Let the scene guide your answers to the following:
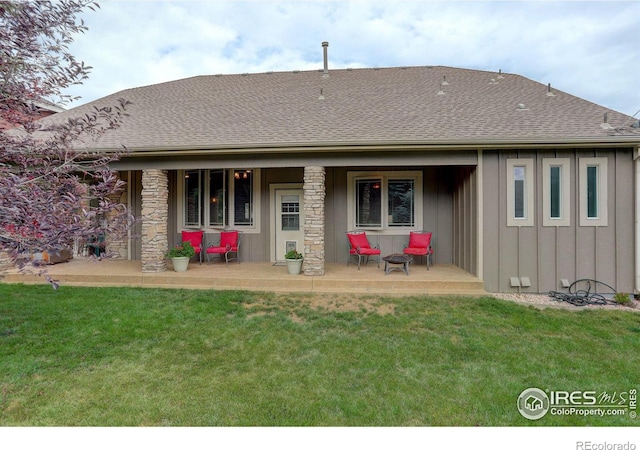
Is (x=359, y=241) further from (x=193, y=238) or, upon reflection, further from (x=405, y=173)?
(x=193, y=238)

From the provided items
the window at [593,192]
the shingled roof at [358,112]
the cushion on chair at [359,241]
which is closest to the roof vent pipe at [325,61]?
the shingled roof at [358,112]

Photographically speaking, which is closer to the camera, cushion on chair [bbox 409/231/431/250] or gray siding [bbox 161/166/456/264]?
cushion on chair [bbox 409/231/431/250]

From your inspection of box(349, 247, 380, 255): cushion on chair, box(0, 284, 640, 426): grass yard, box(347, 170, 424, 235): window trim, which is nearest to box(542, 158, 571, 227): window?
box(0, 284, 640, 426): grass yard

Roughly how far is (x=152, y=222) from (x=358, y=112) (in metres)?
5.25

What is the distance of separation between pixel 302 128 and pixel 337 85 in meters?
3.35

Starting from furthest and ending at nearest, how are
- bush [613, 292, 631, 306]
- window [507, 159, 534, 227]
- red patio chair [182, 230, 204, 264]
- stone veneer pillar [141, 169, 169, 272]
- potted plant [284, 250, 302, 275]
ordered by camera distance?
red patio chair [182, 230, 204, 264] < stone veneer pillar [141, 169, 169, 272] < potted plant [284, 250, 302, 275] < window [507, 159, 534, 227] < bush [613, 292, 631, 306]

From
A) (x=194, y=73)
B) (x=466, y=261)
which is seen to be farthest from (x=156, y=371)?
(x=194, y=73)

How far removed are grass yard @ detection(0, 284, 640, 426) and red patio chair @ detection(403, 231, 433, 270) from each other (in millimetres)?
1626

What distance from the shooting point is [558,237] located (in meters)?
5.48

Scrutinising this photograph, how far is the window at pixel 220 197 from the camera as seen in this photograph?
769 cm

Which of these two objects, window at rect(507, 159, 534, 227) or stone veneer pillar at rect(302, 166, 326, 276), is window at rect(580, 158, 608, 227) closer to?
window at rect(507, 159, 534, 227)

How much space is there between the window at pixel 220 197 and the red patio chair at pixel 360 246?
2591mm

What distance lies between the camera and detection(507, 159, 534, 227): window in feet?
18.1

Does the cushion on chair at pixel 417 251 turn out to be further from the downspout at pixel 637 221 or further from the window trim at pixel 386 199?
the downspout at pixel 637 221
